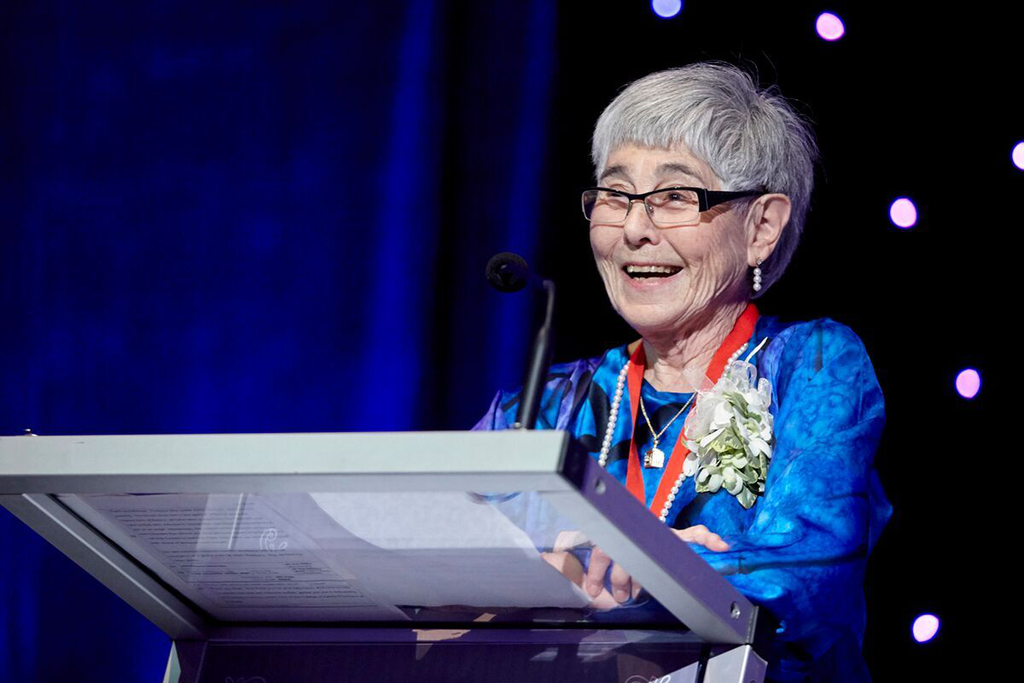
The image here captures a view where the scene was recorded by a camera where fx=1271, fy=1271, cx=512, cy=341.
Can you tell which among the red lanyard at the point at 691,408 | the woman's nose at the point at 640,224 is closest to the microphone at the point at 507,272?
the red lanyard at the point at 691,408

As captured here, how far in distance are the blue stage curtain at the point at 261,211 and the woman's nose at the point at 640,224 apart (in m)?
0.71

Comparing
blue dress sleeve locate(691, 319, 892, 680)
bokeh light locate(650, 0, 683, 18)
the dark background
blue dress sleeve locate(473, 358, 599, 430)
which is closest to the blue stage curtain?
the dark background

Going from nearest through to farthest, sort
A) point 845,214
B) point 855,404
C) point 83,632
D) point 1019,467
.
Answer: point 855,404 < point 1019,467 < point 845,214 < point 83,632

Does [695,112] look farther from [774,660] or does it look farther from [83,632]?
[83,632]

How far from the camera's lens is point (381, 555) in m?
1.14

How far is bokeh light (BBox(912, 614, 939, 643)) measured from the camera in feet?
7.50

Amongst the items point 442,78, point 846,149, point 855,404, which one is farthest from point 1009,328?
point 442,78

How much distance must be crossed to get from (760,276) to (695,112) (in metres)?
0.30

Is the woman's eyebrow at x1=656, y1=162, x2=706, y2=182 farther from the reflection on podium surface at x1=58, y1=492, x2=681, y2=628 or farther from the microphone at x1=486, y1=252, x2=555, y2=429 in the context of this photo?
the reflection on podium surface at x1=58, y1=492, x2=681, y2=628

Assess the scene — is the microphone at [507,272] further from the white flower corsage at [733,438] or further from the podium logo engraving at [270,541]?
the white flower corsage at [733,438]

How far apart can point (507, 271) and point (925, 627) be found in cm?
145

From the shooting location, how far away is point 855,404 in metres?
1.73

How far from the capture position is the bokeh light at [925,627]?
2.29 metres

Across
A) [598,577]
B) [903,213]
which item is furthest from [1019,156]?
[598,577]
